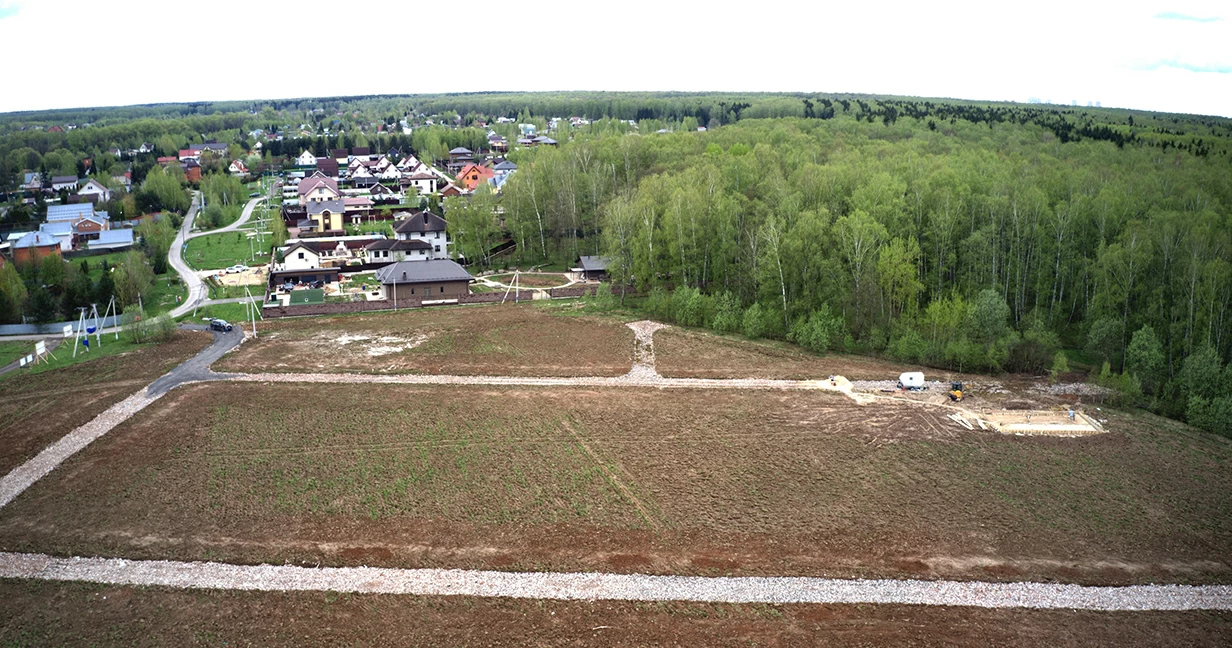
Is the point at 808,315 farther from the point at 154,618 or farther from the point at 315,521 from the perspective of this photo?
the point at 154,618

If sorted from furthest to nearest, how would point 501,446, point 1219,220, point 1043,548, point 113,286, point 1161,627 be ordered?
point 113,286 < point 1219,220 < point 501,446 < point 1043,548 < point 1161,627

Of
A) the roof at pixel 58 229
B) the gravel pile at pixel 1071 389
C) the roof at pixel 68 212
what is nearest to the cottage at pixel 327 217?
the roof at pixel 58 229

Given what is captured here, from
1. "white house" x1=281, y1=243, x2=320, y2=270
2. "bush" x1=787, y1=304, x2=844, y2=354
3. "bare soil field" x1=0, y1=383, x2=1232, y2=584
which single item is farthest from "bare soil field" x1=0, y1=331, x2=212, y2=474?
"bush" x1=787, y1=304, x2=844, y2=354

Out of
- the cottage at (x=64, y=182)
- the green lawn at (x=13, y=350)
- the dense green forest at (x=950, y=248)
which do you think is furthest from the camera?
the cottage at (x=64, y=182)

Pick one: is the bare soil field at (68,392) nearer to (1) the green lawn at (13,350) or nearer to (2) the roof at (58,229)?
(1) the green lawn at (13,350)

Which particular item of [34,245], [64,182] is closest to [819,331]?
[34,245]

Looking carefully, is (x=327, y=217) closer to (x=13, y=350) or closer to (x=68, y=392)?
(x=13, y=350)

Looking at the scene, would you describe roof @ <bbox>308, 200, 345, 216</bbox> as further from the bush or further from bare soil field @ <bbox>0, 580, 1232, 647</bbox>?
bare soil field @ <bbox>0, 580, 1232, 647</bbox>

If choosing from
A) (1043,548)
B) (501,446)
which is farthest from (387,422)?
(1043,548)
